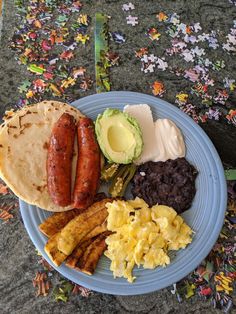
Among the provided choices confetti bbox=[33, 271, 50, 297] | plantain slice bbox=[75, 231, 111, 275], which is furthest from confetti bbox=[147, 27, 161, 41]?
confetti bbox=[33, 271, 50, 297]

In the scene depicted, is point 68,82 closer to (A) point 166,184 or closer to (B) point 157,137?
(B) point 157,137

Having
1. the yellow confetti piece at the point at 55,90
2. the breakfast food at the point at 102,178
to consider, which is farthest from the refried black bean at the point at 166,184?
the yellow confetti piece at the point at 55,90

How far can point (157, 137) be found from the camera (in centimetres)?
176

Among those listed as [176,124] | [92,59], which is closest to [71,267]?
[176,124]

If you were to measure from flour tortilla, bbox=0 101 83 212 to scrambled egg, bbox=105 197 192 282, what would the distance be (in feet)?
0.67

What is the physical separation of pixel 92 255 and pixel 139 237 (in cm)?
18

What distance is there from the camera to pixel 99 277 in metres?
1.56

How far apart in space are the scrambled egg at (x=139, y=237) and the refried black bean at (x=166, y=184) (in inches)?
2.3

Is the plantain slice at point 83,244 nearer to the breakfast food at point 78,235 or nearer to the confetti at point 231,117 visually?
the breakfast food at point 78,235

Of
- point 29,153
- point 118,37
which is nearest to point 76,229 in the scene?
point 29,153

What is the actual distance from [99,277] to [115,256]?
9 cm

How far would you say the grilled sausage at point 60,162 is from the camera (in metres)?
1.60

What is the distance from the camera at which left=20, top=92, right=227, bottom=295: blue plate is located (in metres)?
1.55

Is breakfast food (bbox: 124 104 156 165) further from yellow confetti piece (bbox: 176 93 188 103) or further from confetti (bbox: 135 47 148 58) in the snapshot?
confetti (bbox: 135 47 148 58)
